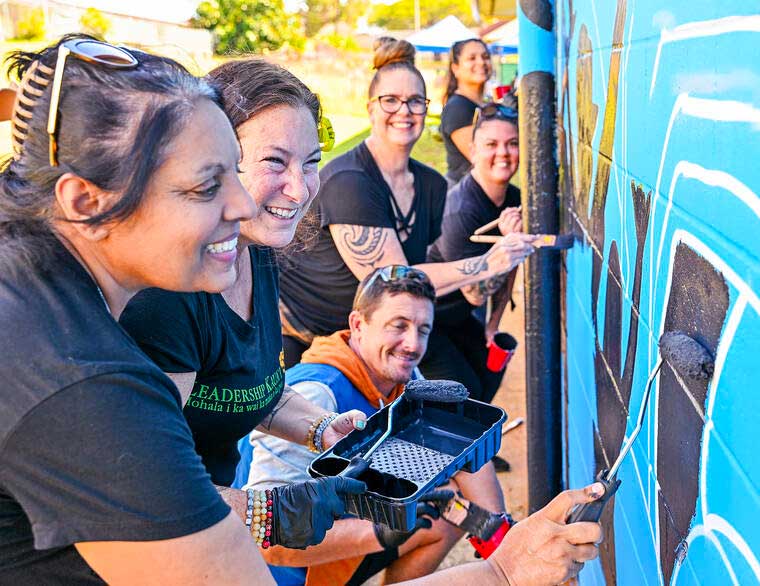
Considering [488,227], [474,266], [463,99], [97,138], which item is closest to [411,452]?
[97,138]

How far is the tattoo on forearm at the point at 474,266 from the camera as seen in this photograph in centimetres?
344

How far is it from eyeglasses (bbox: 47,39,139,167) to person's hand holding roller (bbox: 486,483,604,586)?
3.18ft

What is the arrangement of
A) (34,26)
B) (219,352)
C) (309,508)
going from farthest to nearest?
1. (34,26)
2. (219,352)
3. (309,508)

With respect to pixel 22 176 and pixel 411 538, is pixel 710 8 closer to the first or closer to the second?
pixel 22 176

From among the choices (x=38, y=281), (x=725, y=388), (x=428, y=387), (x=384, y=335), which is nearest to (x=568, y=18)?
(x=384, y=335)

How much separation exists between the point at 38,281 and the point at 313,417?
1.28 metres

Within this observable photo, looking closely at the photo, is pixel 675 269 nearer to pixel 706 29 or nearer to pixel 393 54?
pixel 706 29

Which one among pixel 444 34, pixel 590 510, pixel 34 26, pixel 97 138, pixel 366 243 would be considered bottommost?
pixel 590 510

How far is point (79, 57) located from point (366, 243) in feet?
7.19

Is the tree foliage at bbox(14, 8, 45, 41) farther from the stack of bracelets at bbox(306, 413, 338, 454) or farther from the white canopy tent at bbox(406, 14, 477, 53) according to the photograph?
the stack of bracelets at bbox(306, 413, 338, 454)

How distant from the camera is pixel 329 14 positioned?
66.8 metres

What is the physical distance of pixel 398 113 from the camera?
3.51 m

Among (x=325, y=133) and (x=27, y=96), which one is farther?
(x=325, y=133)

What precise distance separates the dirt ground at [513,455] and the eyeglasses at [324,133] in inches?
71.0
